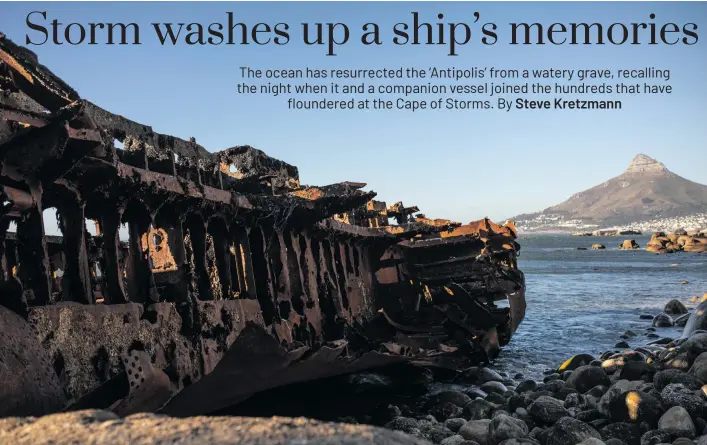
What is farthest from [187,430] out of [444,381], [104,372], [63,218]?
[444,381]

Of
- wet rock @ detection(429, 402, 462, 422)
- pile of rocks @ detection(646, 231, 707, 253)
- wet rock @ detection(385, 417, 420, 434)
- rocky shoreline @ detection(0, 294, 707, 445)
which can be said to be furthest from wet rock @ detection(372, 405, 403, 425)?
pile of rocks @ detection(646, 231, 707, 253)

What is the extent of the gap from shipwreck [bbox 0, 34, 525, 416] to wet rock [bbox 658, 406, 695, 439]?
354cm

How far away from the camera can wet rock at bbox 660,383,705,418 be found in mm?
7070

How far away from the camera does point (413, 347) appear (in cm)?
1188

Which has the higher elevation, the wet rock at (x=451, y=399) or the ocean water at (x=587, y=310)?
the wet rock at (x=451, y=399)

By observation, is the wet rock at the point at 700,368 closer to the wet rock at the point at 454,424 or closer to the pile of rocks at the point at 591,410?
the pile of rocks at the point at 591,410

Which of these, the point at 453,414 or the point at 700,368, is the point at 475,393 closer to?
the point at 453,414

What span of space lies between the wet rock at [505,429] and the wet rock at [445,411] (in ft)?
6.26

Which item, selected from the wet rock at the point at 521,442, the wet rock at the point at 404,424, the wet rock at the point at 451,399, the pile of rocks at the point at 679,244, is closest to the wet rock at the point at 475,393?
the wet rock at the point at 451,399

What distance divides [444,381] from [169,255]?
692 centimetres

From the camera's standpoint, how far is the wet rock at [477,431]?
739cm

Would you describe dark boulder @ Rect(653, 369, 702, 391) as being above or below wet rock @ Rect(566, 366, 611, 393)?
above

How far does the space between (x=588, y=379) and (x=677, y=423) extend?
309 centimetres

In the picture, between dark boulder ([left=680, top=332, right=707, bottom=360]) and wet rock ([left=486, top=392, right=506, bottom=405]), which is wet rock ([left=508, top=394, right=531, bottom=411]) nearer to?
wet rock ([left=486, top=392, right=506, bottom=405])
